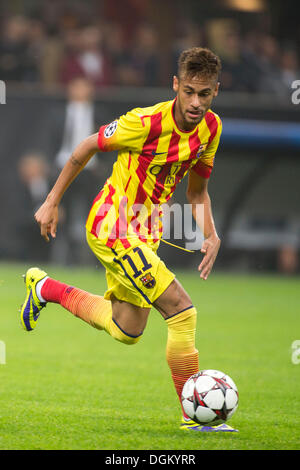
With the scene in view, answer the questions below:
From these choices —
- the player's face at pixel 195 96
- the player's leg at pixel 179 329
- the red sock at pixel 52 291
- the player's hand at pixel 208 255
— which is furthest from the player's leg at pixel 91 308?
the player's face at pixel 195 96

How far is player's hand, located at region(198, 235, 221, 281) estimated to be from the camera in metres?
4.86

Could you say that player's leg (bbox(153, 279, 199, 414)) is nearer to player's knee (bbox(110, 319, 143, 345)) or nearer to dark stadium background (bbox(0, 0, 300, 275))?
player's knee (bbox(110, 319, 143, 345))

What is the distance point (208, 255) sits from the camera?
4938mm

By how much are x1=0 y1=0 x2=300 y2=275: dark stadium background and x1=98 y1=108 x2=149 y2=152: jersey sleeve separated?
8418mm

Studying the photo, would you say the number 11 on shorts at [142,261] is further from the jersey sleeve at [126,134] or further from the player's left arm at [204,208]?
the jersey sleeve at [126,134]

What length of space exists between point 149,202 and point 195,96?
0.68m

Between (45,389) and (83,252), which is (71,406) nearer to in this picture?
(45,389)

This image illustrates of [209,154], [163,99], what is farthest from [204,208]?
[163,99]

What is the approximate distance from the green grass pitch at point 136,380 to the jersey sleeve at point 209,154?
1.48 meters

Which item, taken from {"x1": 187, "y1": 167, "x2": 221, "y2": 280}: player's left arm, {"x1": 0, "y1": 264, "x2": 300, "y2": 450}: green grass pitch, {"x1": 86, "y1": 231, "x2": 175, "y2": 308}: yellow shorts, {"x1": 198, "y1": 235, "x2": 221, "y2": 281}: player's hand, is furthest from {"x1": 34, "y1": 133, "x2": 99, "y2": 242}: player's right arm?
{"x1": 0, "y1": 264, "x2": 300, "y2": 450}: green grass pitch

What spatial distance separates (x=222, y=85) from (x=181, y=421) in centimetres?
969

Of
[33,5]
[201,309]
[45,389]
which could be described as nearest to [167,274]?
[45,389]

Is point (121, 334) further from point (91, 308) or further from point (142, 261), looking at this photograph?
point (142, 261)

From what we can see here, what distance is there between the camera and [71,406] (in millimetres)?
5207
